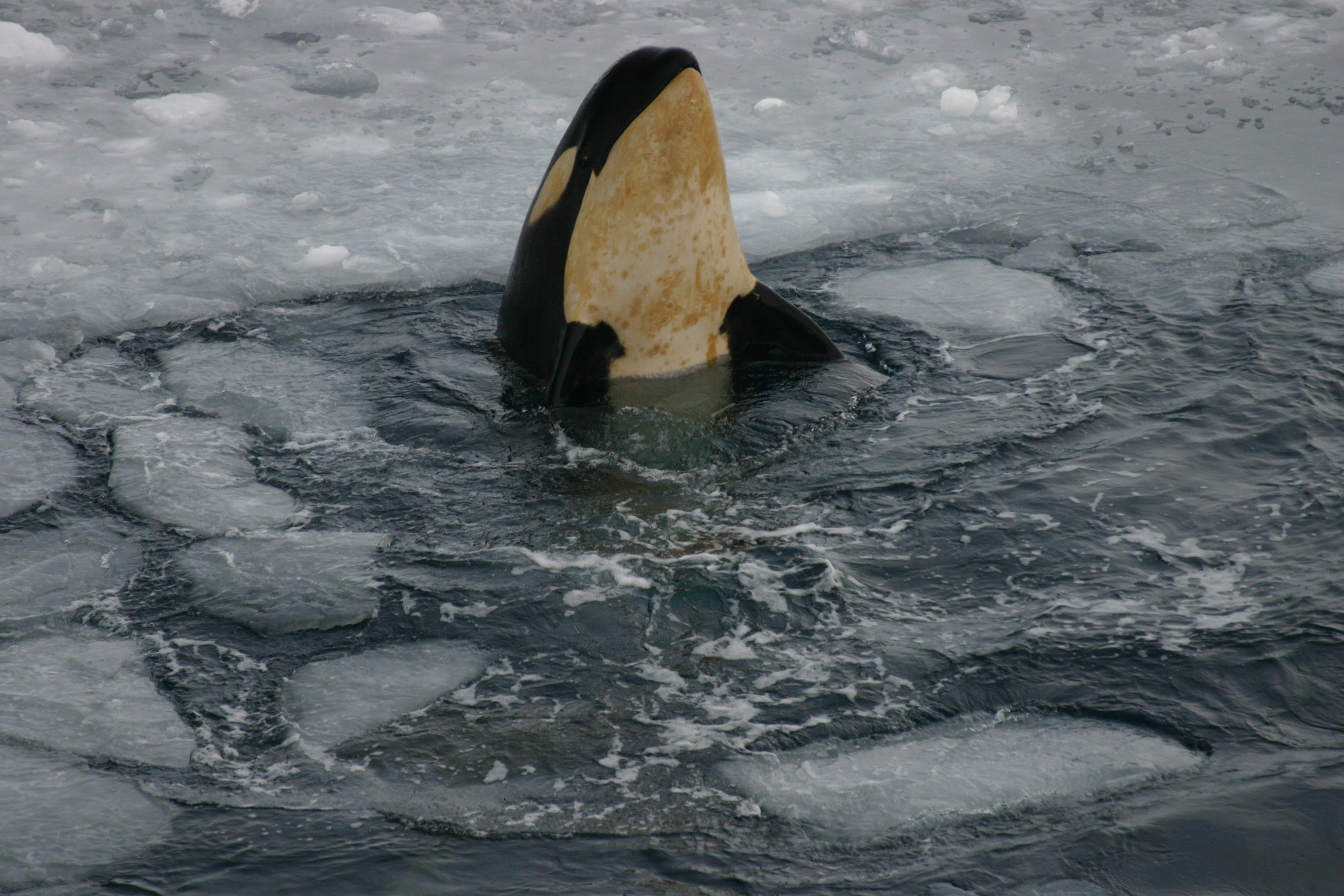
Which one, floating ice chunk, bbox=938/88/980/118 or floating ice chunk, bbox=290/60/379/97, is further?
floating ice chunk, bbox=290/60/379/97

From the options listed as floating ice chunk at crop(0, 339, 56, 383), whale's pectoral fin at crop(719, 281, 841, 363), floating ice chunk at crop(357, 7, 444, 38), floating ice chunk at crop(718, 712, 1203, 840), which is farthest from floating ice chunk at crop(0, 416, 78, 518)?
floating ice chunk at crop(357, 7, 444, 38)

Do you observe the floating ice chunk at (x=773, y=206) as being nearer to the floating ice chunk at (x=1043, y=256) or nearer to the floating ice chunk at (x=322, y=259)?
the floating ice chunk at (x=1043, y=256)

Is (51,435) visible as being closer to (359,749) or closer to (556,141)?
(359,749)

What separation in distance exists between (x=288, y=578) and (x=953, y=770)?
2725 mm

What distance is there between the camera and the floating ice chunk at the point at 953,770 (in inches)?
133

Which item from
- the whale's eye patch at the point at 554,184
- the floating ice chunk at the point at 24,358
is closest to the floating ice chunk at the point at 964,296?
the whale's eye patch at the point at 554,184

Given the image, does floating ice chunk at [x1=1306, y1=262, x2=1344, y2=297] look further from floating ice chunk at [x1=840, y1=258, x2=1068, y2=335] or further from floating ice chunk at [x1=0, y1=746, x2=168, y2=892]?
floating ice chunk at [x1=0, y1=746, x2=168, y2=892]

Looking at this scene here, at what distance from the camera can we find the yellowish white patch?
19.5 ft

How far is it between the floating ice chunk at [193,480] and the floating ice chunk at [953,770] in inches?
107

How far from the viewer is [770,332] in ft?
21.3

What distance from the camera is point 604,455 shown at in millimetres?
5578

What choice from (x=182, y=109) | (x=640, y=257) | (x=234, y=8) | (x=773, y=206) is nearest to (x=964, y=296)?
(x=773, y=206)

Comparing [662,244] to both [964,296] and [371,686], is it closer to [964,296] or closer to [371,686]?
[964,296]

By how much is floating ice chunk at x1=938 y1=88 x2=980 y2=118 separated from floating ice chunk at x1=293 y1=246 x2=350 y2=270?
6011mm
